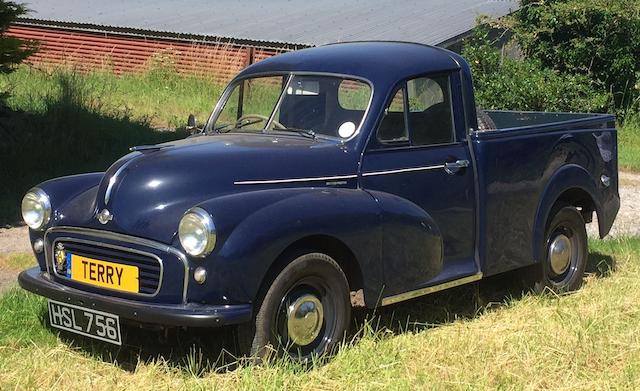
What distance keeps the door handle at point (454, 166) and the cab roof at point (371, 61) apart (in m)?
0.59

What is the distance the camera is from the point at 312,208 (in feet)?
14.0

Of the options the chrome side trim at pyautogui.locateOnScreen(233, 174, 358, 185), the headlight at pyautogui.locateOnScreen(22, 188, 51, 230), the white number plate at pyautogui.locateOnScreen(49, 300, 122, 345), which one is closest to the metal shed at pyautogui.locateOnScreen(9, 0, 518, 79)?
the chrome side trim at pyautogui.locateOnScreen(233, 174, 358, 185)

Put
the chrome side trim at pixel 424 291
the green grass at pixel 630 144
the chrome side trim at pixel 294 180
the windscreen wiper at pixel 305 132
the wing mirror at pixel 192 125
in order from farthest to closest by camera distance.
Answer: the green grass at pixel 630 144 < the wing mirror at pixel 192 125 < the windscreen wiper at pixel 305 132 < the chrome side trim at pixel 424 291 < the chrome side trim at pixel 294 180

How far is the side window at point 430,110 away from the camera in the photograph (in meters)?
5.21

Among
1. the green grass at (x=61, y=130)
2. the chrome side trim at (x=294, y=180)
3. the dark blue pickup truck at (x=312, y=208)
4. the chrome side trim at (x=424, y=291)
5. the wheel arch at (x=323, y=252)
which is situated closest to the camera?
the dark blue pickup truck at (x=312, y=208)

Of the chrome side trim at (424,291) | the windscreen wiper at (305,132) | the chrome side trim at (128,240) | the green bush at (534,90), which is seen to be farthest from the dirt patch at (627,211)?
the chrome side trim at (128,240)

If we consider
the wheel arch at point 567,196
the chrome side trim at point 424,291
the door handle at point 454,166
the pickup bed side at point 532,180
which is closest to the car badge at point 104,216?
the chrome side trim at point 424,291

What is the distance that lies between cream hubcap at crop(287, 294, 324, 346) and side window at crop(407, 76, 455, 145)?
1.34 meters

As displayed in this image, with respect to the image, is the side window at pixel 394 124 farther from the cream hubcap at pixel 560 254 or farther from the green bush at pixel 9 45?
the green bush at pixel 9 45

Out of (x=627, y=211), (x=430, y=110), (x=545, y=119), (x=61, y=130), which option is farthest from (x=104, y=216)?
(x=627, y=211)

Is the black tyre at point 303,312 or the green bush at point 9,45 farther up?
the green bush at point 9,45

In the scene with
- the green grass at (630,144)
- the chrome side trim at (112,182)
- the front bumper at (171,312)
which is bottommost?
the green grass at (630,144)

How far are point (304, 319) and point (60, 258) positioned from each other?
1.31 metres

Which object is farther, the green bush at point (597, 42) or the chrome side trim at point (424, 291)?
the green bush at point (597, 42)
